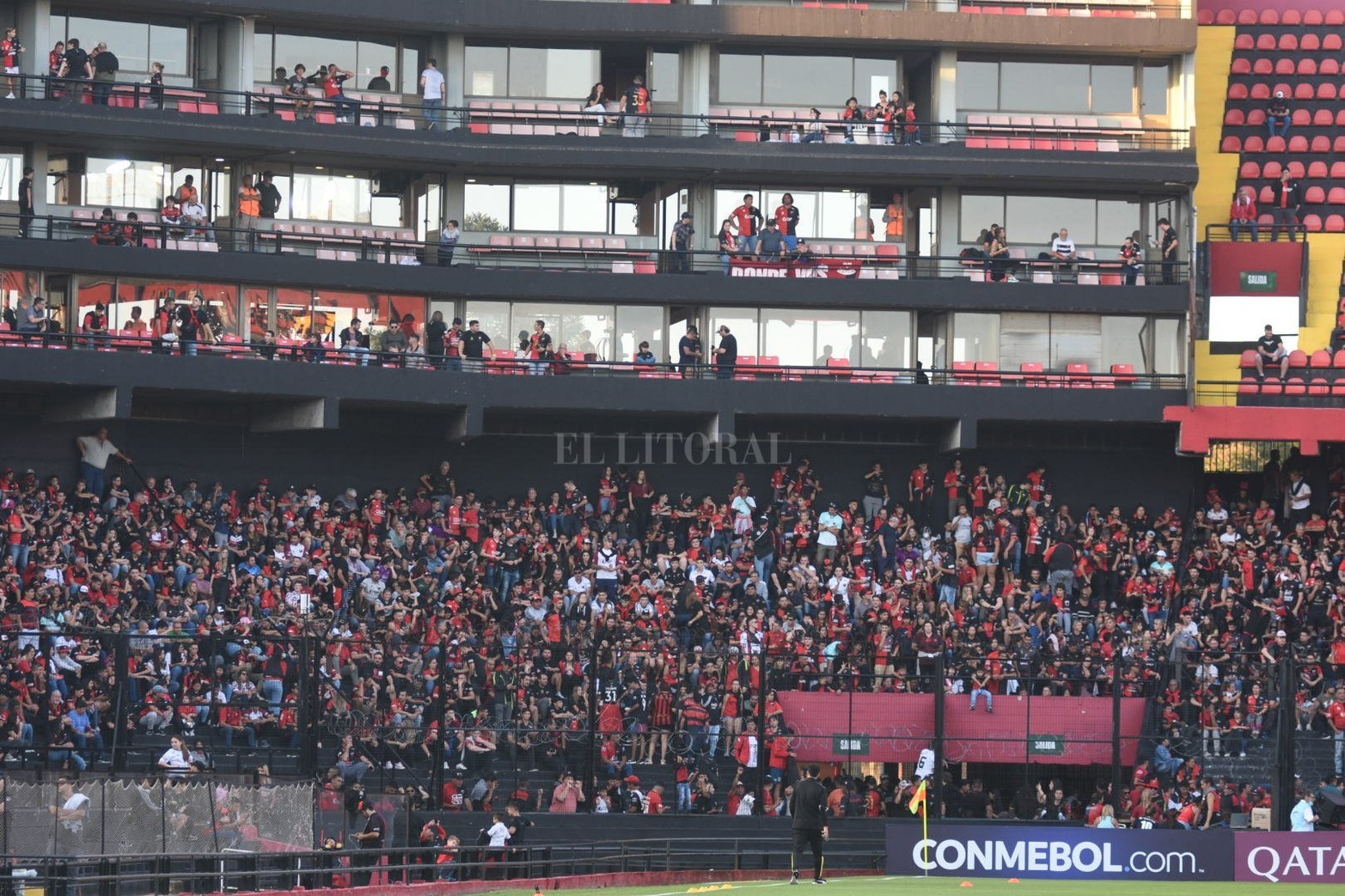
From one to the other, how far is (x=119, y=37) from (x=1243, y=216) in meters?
23.5

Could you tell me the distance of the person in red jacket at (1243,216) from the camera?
47.0m

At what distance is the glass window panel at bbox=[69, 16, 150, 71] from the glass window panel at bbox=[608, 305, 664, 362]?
35.9ft

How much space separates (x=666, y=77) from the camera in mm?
47938

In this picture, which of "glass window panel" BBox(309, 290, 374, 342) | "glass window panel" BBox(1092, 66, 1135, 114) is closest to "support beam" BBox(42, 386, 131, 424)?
"glass window panel" BBox(309, 290, 374, 342)

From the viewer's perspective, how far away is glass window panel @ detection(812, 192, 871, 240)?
4784 centimetres

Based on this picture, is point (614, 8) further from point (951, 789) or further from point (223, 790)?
point (223, 790)

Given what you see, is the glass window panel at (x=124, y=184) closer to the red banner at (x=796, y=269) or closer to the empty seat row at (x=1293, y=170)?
the red banner at (x=796, y=269)

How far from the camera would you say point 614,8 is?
152ft

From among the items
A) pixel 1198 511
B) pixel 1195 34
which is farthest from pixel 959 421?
pixel 1195 34

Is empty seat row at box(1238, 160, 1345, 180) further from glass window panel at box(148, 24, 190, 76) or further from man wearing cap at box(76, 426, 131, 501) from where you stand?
man wearing cap at box(76, 426, 131, 501)

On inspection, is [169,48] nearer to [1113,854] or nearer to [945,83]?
[945,83]

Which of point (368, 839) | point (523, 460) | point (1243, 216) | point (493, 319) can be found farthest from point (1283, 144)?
point (368, 839)

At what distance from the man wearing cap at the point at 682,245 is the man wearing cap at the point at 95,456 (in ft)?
38.4

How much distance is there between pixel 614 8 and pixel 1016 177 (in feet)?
29.9
